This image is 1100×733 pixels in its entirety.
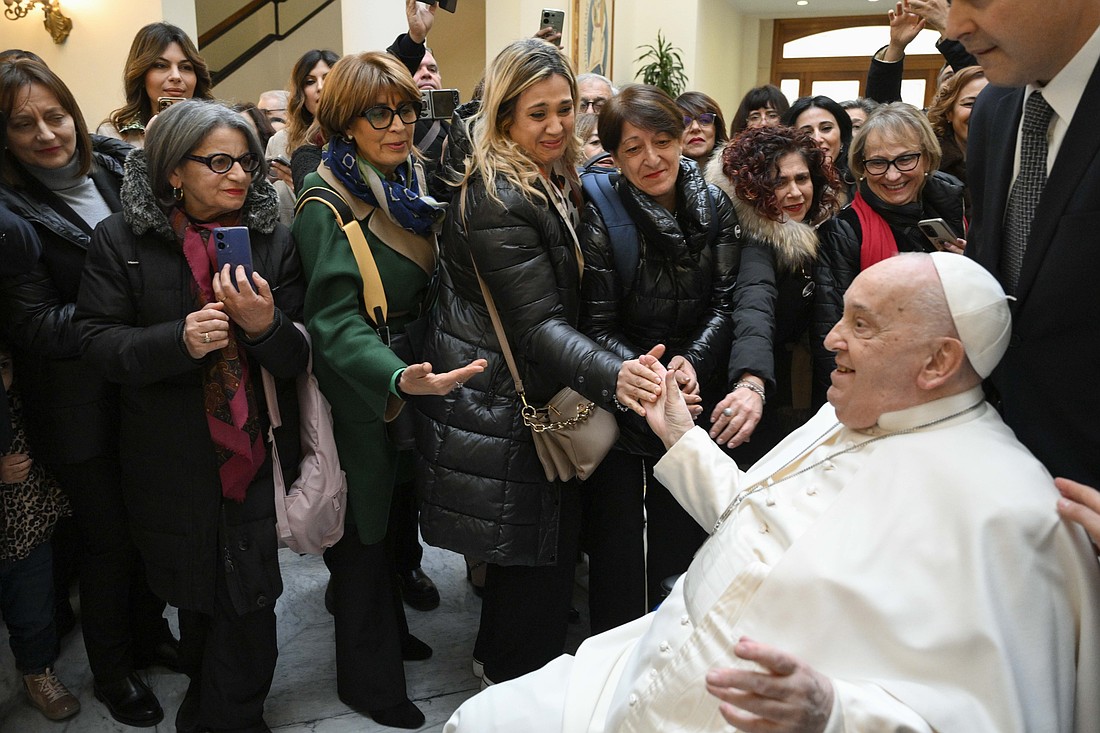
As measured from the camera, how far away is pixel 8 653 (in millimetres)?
2953

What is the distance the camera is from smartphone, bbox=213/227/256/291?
221 cm

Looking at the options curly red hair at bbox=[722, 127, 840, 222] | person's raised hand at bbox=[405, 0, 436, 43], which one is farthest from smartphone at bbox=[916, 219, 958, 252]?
person's raised hand at bbox=[405, 0, 436, 43]

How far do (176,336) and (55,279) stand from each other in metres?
0.60

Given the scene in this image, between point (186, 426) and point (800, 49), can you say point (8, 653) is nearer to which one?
point (186, 426)

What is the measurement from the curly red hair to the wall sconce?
6212 millimetres

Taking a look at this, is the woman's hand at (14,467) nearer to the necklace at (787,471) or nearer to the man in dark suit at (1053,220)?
the necklace at (787,471)

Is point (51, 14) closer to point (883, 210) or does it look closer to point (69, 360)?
point (69, 360)

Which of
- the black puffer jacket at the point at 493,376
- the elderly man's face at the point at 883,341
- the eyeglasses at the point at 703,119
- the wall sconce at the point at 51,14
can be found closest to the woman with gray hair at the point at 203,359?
the black puffer jacket at the point at 493,376

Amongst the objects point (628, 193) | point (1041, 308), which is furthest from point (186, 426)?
point (1041, 308)

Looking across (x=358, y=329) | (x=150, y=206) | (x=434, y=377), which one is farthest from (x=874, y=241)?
(x=150, y=206)

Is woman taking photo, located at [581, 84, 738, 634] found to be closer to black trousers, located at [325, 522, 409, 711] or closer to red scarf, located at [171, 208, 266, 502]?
black trousers, located at [325, 522, 409, 711]

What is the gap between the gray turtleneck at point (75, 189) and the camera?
261 centimetres

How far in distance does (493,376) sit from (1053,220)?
4.67 feet

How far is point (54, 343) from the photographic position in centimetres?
240
